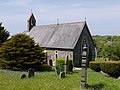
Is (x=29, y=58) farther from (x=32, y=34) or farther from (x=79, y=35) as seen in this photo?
(x=32, y=34)

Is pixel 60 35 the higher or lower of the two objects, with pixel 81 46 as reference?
higher

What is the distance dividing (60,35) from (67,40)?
245 centimetres

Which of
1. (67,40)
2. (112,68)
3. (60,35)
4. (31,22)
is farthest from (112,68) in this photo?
(31,22)

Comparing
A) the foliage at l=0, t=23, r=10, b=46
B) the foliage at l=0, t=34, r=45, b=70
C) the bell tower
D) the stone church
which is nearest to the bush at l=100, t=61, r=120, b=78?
the foliage at l=0, t=34, r=45, b=70

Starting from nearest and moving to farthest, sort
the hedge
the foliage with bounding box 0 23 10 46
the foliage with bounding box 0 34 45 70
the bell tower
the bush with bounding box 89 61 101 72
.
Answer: the hedge, the bush with bounding box 89 61 101 72, the foliage with bounding box 0 34 45 70, the foliage with bounding box 0 23 10 46, the bell tower

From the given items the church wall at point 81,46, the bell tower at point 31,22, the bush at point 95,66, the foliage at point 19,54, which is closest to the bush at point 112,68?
the bush at point 95,66

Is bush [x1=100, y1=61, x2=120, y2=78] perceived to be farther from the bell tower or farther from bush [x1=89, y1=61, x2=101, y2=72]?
the bell tower

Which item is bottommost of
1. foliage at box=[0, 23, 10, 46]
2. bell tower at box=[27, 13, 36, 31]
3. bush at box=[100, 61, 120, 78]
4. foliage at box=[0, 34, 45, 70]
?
bush at box=[100, 61, 120, 78]

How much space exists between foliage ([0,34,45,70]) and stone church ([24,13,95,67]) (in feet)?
37.2

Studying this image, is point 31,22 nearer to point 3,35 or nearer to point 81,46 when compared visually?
point 3,35

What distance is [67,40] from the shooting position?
42875mm

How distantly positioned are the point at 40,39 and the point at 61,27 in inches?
195

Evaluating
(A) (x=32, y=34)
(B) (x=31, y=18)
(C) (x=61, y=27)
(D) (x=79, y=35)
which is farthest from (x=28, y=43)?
(B) (x=31, y=18)

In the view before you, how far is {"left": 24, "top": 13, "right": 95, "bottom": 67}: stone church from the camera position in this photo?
4234cm
